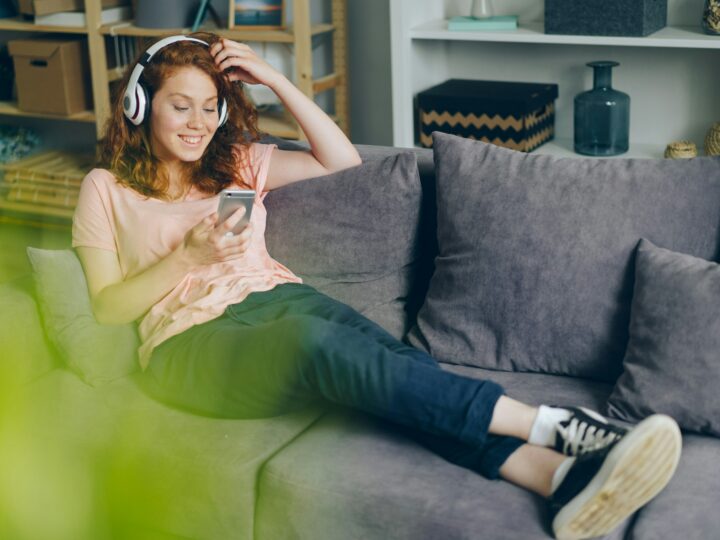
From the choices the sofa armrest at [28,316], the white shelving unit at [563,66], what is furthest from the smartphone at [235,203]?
the white shelving unit at [563,66]

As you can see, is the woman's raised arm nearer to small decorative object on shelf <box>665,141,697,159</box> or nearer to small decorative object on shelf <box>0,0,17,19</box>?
small decorative object on shelf <box>665,141,697,159</box>

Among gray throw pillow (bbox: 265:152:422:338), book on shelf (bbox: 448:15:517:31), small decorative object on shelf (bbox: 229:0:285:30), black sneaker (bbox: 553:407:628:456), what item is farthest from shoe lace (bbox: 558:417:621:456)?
small decorative object on shelf (bbox: 229:0:285:30)

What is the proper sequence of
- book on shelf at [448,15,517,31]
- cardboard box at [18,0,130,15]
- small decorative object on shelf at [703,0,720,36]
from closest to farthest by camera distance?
small decorative object on shelf at [703,0,720,36] → book on shelf at [448,15,517,31] → cardboard box at [18,0,130,15]

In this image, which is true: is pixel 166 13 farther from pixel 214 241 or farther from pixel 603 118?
pixel 214 241

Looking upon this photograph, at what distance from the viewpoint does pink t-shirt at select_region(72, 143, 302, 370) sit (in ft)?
5.49

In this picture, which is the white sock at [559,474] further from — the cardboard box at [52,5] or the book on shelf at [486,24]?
the cardboard box at [52,5]

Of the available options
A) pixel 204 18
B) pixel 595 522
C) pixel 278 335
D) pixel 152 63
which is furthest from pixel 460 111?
pixel 595 522

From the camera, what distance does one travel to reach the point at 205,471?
1.45 m

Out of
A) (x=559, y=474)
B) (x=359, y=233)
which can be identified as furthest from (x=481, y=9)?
(x=559, y=474)

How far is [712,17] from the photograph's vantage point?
7.91 feet

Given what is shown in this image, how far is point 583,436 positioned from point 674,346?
0.24 metres

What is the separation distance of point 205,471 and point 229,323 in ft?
0.87

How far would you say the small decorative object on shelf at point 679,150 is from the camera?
8.36 ft

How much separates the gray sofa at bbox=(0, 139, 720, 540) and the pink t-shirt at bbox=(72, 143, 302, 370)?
0.45ft
